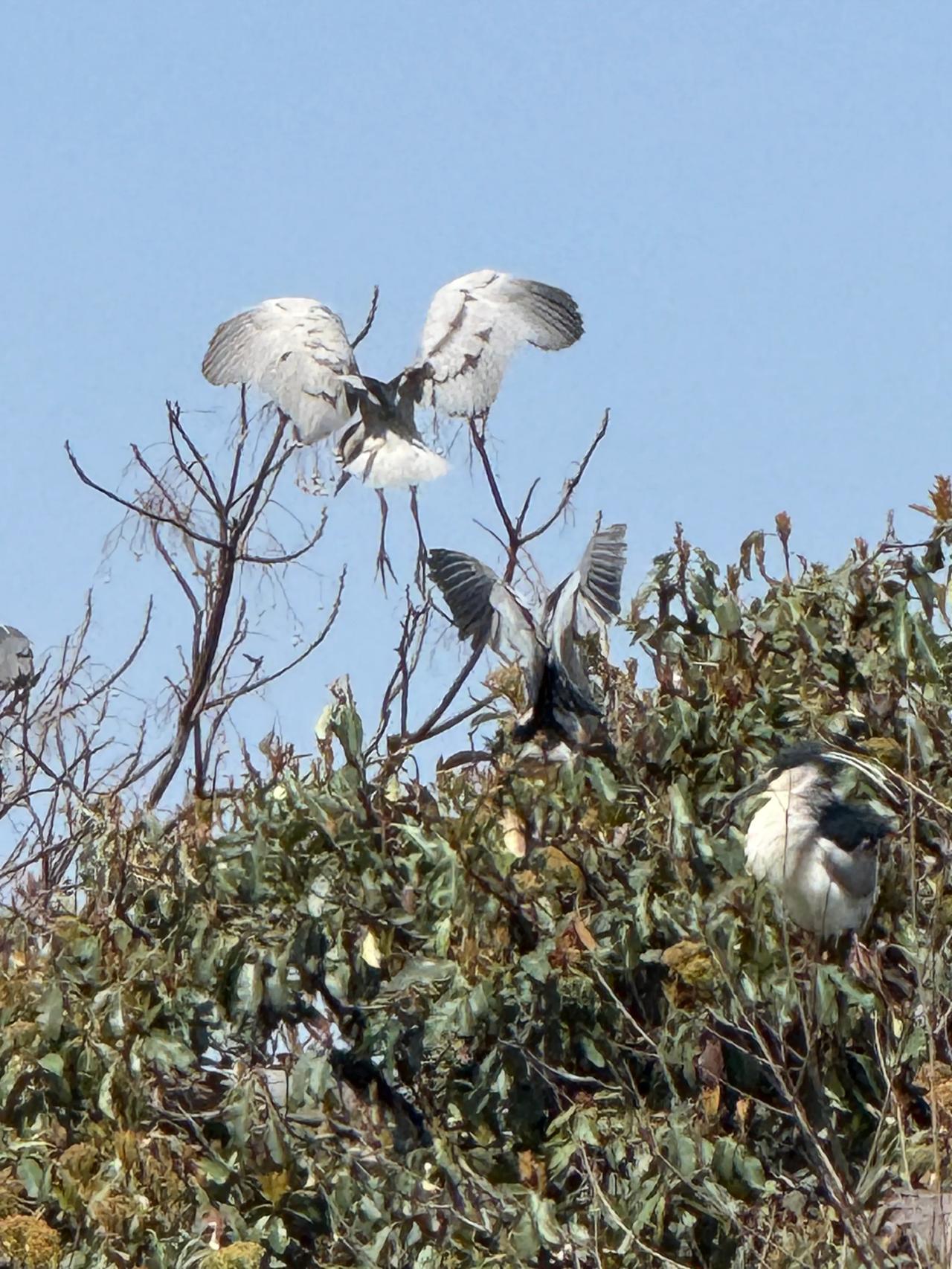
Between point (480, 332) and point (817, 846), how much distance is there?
4.51 m

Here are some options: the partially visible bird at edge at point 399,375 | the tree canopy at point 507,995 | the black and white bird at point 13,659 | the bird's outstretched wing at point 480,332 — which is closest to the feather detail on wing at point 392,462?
the partially visible bird at edge at point 399,375

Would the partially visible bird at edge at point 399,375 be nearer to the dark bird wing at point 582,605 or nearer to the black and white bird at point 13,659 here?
the black and white bird at point 13,659

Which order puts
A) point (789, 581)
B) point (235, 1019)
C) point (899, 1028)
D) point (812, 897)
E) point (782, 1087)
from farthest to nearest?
point (789, 581) → point (235, 1019) → point (812, 897) → point (899, 1028) → point (782, 1087)

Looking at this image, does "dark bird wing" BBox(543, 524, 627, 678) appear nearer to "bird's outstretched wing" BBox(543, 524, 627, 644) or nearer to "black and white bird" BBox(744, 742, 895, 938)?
"bird's outstretched wing" BBox(543, 524, 627, 644)

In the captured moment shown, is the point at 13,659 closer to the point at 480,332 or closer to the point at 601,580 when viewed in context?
the point at 480,332

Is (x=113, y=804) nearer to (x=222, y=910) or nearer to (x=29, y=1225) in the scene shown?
(x=222, y=910)

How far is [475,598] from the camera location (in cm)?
623

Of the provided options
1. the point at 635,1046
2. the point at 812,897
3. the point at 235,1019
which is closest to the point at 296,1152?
the point at 235,1019

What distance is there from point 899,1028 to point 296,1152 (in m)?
1.44

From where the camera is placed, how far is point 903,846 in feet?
Answer: 15.6

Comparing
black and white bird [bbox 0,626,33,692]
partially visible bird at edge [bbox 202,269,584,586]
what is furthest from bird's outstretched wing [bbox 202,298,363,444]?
A: black and white bird [bbox 0,626,33,692]

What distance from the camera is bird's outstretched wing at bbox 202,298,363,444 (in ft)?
28.5

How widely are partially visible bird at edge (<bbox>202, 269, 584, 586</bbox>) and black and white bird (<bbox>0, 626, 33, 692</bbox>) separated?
1.53 metres

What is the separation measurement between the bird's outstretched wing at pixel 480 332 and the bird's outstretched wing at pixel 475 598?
240 centimetres
